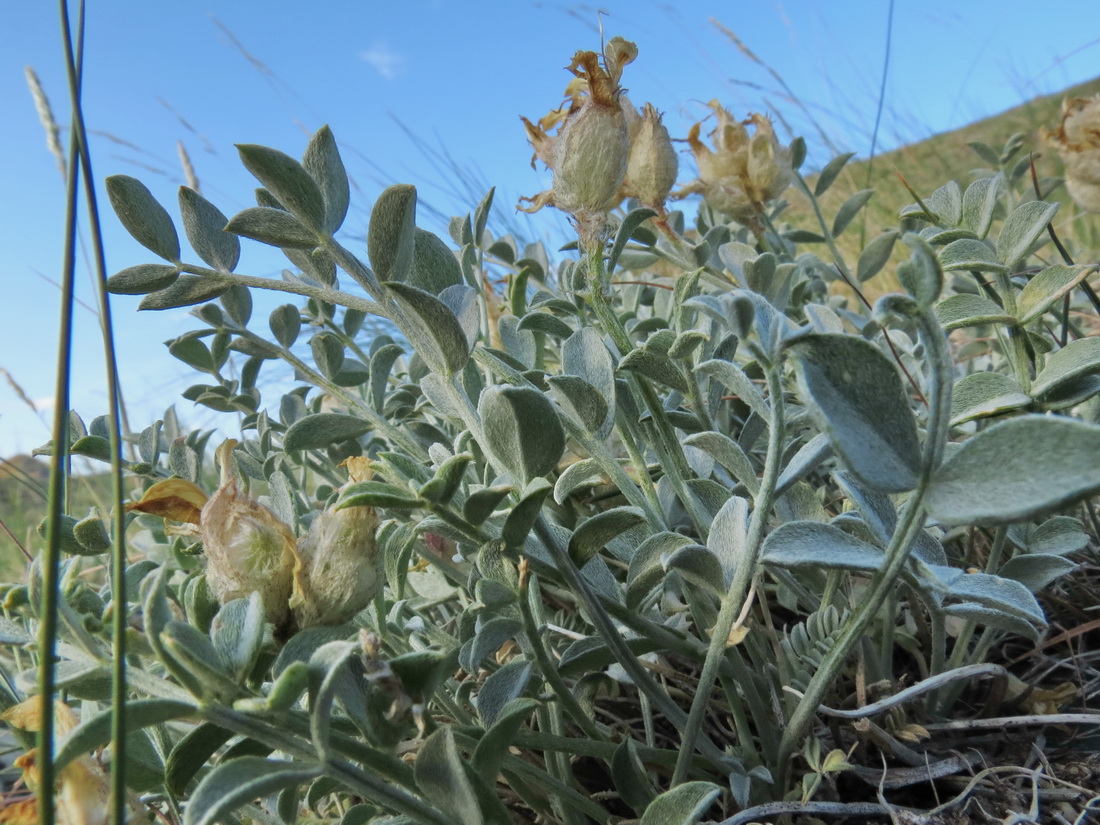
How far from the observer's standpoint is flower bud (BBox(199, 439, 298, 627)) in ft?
1.60

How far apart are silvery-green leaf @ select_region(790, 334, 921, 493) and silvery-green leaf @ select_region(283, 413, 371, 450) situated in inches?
19.6

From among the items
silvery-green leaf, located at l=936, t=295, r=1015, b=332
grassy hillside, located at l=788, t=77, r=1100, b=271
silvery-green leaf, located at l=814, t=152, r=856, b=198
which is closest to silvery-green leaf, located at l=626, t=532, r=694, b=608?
silvery-green leaf, located at l=936, t=295, r=1015, b=332

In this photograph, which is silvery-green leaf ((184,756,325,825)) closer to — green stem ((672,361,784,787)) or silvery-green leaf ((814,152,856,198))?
green stem ((672,361,784,787))

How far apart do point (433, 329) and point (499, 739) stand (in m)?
0.25

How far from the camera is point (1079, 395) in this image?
0.63 m

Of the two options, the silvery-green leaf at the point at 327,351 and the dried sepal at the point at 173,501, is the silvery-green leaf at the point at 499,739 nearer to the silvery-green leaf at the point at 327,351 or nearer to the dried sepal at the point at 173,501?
the dried sepal at the point at 173,501

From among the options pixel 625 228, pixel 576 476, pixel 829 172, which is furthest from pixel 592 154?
pixel 829 172

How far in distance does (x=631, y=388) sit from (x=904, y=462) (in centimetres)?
40

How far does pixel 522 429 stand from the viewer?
0.47 metres

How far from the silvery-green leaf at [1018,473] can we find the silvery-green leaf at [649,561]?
223mm

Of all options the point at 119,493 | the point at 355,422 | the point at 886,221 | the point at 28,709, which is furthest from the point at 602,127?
the point at 886,221

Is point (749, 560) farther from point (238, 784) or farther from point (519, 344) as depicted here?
point (519, 344)

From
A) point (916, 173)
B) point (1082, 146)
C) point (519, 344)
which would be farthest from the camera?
point (916, 173)

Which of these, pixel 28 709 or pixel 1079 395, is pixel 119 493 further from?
pixel 1079 395
